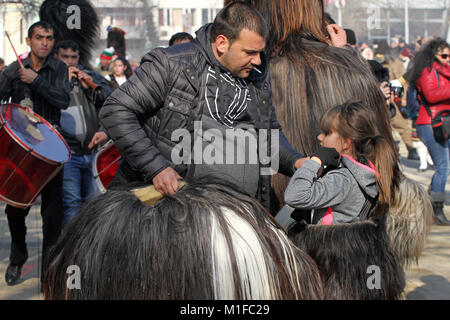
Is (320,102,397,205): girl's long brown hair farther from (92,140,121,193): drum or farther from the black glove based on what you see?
(92,140,121,193): drum

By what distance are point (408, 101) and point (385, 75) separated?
15.7 feet

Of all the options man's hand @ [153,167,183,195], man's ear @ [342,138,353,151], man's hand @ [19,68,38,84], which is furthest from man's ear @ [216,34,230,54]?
man's hand @ [19,68,38,84]

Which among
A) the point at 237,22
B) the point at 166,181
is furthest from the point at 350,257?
the point at 237,22

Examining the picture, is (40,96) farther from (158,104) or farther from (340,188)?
(340,188)

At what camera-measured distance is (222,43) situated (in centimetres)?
352

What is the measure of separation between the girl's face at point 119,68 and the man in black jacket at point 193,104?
7.86m

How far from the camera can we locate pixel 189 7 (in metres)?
66.2

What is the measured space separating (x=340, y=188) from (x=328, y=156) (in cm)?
18

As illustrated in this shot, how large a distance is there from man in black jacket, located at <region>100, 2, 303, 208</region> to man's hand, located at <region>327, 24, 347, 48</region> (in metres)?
1.38

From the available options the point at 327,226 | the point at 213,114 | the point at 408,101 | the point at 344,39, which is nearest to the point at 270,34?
the point at 344,39

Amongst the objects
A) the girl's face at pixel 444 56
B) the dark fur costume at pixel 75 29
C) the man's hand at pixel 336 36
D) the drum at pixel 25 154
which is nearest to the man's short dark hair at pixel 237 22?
the man's hand at pixel 336 36

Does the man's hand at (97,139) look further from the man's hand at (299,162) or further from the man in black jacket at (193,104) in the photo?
the man's hand at (299,162)

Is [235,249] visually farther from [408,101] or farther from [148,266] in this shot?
[408,101]

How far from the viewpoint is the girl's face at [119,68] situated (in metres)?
11.3
